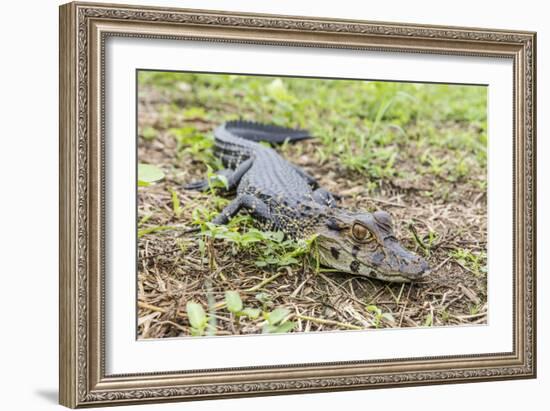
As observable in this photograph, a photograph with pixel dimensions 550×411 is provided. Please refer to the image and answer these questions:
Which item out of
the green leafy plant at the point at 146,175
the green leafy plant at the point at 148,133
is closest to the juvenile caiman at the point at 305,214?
the green leafy plant at the point at 148,133

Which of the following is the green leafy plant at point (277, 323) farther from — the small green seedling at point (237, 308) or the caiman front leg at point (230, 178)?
the caiman front leg at point (230, 178)

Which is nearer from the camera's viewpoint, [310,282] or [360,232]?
[310,282]

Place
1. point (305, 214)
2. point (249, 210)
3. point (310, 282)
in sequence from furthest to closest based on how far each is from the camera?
1. point (249, 210)
2. point (305, 214)
3. point (310, 282)

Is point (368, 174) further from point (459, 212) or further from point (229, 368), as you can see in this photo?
point (229, 368)

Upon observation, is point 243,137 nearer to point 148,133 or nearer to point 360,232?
point 148,133

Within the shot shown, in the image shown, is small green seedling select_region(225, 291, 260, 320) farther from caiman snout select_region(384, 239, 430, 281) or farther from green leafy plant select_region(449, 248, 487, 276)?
green leafy plant select_region(449, 248, 487, 276)

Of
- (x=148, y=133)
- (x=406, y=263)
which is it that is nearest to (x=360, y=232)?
(x=406, y=263)
